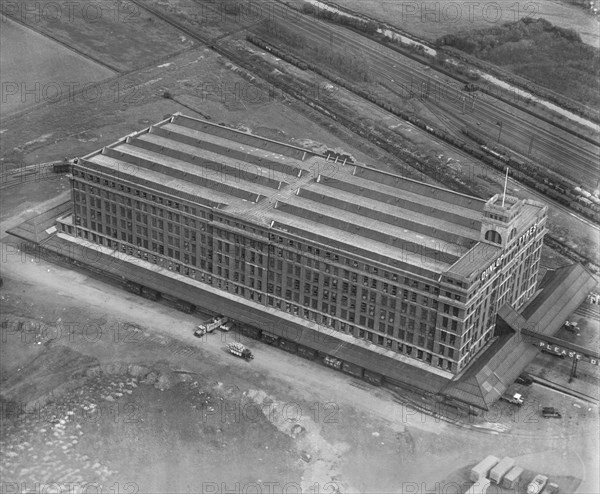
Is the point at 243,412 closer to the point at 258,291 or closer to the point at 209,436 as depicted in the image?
the point at 209,436

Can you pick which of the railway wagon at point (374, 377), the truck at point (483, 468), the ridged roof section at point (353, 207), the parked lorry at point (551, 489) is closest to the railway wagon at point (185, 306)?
the ridged roof section at point (353, 207)

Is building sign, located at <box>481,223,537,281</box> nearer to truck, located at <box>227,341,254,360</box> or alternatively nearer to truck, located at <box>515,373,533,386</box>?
truck, located at <box>515,373,533,386</box>

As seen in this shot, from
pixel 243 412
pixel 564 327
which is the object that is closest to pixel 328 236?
pixel 243 412

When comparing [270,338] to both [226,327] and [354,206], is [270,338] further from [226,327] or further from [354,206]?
[354,206]

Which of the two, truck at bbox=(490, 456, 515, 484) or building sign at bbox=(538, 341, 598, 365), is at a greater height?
building sign at bbox=(538, 341, 598, 365)

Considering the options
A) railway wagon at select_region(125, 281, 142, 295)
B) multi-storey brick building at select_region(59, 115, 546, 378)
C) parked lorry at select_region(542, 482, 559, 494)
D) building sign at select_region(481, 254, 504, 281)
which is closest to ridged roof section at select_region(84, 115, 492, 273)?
multi-storey brick building at select_region(59, 115, 546, 378)

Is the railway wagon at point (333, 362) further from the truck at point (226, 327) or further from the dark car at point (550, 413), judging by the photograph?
the dark car at point (550, 413)
